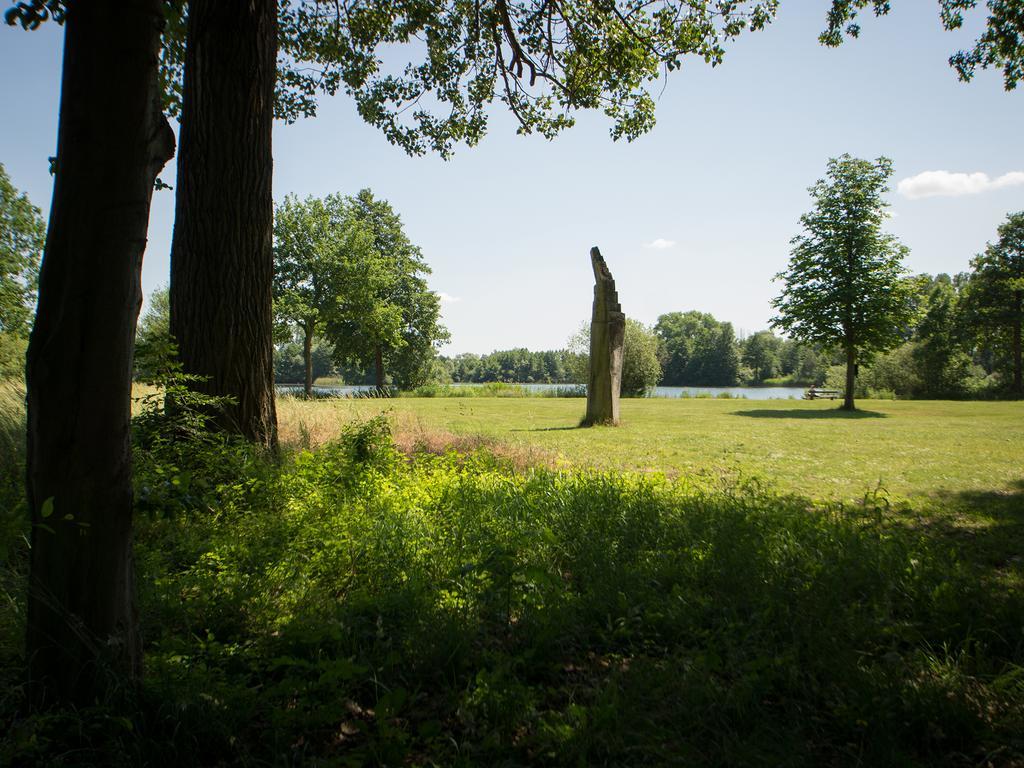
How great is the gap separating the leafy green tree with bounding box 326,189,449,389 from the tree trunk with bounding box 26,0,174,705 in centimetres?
3456

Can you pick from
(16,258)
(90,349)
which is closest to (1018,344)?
(90,349)

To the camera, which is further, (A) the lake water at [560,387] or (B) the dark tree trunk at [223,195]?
(A) the lake water at [560,387]

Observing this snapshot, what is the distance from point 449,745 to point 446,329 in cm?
4439

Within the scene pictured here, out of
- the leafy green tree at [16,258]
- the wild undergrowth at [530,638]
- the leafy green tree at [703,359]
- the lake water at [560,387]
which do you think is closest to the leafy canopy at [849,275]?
the lake water at [560,387]

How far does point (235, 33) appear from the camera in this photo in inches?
215

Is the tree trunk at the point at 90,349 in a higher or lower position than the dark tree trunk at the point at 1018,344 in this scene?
lower

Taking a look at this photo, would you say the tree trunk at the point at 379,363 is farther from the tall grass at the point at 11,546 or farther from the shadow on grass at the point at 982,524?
the shadow on grass at the point at 982,524

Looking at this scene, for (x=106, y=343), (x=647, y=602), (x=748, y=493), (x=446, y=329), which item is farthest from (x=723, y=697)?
(x=446, y=329)

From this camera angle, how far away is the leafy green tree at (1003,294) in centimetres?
3800

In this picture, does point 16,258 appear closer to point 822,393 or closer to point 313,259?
point 313,259

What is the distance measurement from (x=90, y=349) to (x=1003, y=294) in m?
53.2

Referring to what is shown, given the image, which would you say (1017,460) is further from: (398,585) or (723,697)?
(398,585)

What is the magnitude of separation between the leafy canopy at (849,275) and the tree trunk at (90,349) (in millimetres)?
26306

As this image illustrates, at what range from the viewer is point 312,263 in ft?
115
